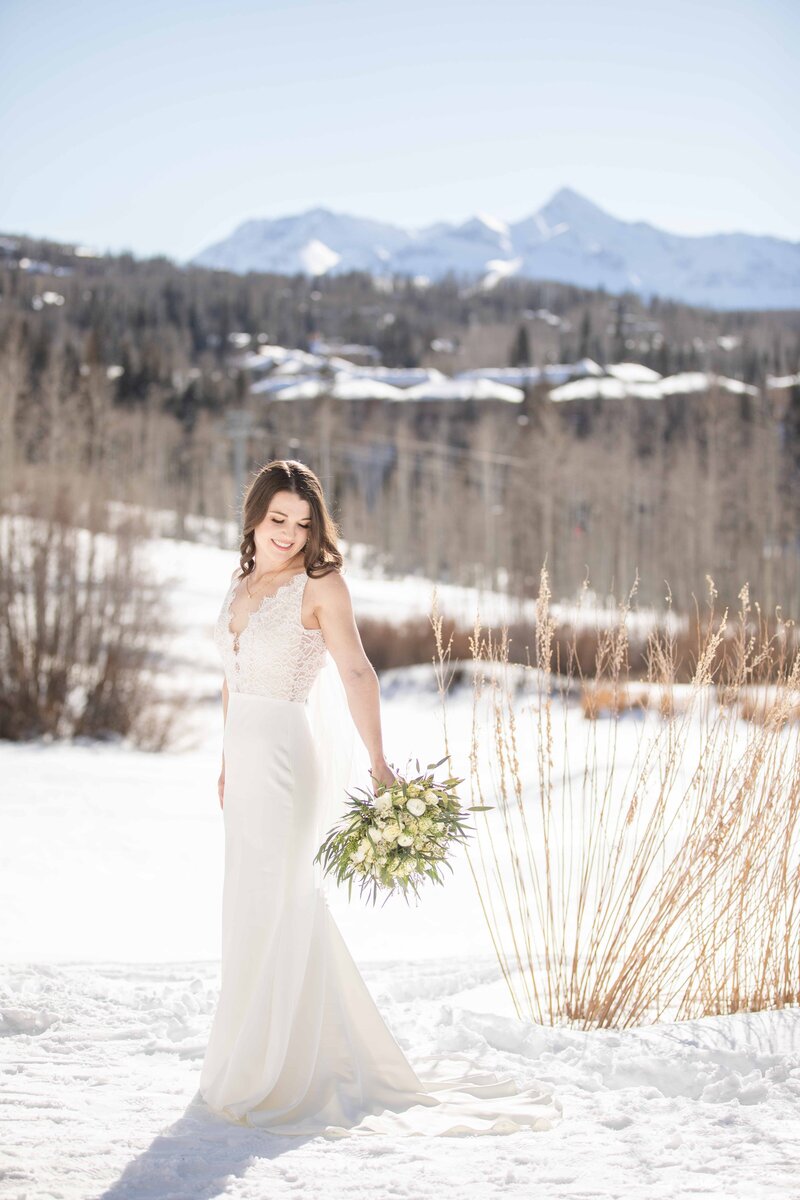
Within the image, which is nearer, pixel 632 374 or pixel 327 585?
pixel 327 585

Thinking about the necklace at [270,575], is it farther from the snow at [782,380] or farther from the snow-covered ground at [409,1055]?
the snow at [782,380]

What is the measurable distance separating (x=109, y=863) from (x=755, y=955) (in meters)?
4.58

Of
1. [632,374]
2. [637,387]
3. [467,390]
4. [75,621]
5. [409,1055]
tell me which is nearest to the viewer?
[409,1055]

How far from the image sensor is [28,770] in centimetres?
1036

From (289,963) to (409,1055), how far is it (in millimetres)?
740

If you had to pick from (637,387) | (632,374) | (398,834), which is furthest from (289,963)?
(632,374)

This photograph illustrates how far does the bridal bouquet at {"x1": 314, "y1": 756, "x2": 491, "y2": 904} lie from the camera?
3.03 metres

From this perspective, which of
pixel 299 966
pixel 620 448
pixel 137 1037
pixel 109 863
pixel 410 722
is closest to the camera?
pixel 299 966

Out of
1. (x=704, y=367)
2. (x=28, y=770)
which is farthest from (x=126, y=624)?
(x=704, y=367)

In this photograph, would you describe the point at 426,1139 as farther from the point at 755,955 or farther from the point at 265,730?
the point at 755,955

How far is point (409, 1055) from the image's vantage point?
3.63m

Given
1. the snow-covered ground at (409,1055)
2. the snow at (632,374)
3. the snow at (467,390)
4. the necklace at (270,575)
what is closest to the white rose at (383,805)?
the necklace at (270,575)

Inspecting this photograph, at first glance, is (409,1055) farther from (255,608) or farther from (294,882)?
(255,608)

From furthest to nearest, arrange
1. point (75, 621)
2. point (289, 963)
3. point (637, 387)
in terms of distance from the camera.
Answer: point (637, 387)
point (75, 621)
point (289, 963)
